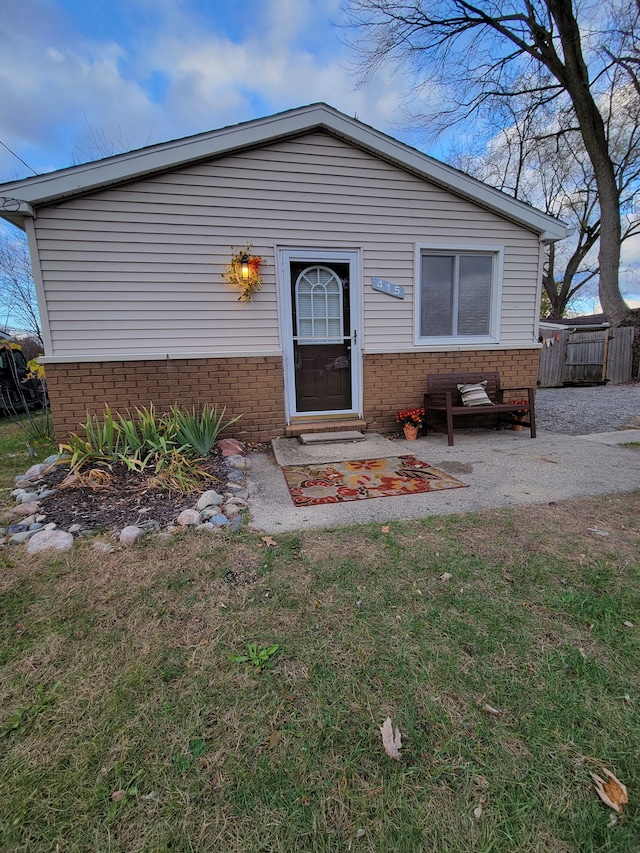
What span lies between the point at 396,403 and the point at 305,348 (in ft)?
5.16

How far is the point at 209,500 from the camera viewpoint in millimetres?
3209

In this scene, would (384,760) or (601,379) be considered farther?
(601,379)

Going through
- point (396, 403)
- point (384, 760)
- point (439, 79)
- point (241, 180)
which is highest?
point (439, 79)

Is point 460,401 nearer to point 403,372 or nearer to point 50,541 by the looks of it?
point 403,372

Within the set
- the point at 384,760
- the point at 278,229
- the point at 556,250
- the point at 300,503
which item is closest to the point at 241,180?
the point at 278,229

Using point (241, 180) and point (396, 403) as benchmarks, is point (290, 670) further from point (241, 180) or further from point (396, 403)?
point (241, 180)

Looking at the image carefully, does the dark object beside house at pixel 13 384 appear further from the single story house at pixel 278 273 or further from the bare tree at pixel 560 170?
the bare tree at pixel 560 170

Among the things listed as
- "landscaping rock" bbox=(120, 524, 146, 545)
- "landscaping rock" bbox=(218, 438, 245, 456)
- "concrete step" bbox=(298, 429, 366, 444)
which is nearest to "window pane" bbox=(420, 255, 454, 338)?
"concrete step" bbox=(298, 429, 366, 444)

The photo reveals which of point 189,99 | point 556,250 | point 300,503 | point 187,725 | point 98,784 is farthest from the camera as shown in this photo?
point 556,250

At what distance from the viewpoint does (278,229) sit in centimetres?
498

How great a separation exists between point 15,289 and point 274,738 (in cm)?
1384

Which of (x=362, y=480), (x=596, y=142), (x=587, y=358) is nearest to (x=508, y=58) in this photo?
(x=596, y=142)

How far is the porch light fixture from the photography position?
4.80 m

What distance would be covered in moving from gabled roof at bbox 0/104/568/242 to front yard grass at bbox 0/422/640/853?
4.09 metres
